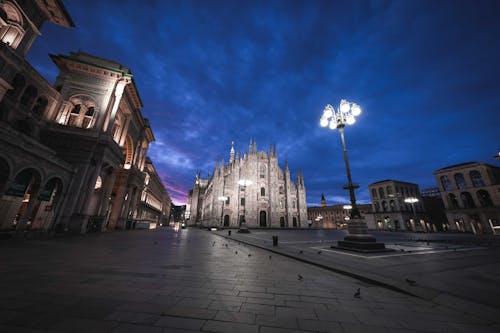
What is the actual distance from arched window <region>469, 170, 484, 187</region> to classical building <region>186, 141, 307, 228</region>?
95.3 ft

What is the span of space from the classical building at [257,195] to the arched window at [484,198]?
95.1 feet

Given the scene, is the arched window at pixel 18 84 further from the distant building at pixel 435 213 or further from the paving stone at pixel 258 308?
the distant building at pixel 435 213

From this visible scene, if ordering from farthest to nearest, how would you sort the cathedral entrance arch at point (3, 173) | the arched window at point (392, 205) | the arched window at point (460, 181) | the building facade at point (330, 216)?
the building facade at point (330, 216) < the arched window at point (392, 205) < the arched window at point (460, 181) < the cathedral entrance arch at point (3, 173)

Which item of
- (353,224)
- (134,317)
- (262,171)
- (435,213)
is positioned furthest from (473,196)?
(134,317)

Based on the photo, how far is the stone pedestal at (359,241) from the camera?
8.29 meters

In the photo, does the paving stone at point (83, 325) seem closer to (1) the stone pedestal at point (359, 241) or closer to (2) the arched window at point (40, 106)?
(1) the stone pedestal at point (359, 241)

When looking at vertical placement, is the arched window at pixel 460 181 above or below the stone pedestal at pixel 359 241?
above

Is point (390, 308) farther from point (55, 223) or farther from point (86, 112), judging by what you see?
point (86, 112)

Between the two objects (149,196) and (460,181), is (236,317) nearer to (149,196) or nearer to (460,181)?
(460,181)

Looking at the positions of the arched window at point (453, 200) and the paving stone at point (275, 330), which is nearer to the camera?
the paving stone at point (275, 330)

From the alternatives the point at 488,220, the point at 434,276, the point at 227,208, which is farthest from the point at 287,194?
the point at 434,276

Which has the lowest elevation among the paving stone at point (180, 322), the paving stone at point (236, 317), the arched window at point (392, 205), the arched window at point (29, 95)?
the paving stone at point (236, 317)

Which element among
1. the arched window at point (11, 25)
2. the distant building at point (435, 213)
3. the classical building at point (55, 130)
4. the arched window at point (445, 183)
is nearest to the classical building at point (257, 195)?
the classical building at point (55, 130)

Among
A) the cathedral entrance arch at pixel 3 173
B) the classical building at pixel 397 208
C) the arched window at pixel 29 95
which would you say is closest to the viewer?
the cathedral entrance arch at pixel 3 173
